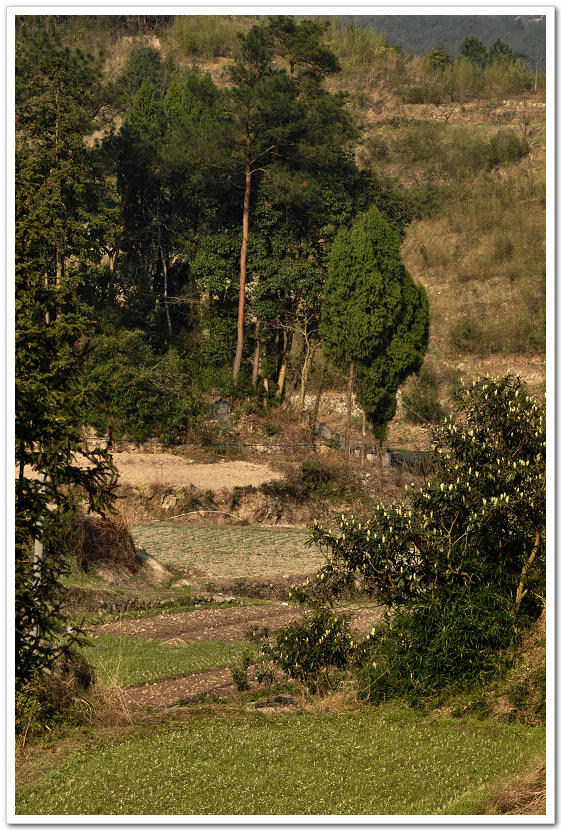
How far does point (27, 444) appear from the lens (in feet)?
33.7

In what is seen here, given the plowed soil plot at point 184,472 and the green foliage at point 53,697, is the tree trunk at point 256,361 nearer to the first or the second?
the plowed soil plot at point 184,472

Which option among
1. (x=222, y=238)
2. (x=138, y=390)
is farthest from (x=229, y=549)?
(x=222, y=238)

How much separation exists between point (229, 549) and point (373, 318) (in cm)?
1117

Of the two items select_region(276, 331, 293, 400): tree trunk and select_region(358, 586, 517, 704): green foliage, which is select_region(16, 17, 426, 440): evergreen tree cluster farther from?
select_region(358, 586, 517, 704): green foliage

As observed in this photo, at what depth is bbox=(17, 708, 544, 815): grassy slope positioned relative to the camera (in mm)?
8133

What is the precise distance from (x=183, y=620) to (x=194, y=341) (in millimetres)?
21923

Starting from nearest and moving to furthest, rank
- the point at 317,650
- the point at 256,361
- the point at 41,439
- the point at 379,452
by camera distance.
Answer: the point at 41,439
the point at 317,650
the point at 379,452
the point at 256,361

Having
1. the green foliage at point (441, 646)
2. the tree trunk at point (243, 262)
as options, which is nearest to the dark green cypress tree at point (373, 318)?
Result: the tree trunk at point (243, 262)

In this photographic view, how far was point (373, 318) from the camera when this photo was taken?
33.2m

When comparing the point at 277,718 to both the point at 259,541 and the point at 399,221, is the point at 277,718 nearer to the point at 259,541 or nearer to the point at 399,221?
the point at 259,541

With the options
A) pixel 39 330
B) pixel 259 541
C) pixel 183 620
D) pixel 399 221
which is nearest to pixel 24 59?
pixel 399 221

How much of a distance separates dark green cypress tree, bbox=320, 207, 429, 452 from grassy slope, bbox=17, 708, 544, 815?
23424 mm

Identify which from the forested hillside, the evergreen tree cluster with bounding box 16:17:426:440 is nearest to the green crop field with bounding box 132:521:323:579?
the forested hillside

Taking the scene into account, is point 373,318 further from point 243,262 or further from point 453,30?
point 453,30
